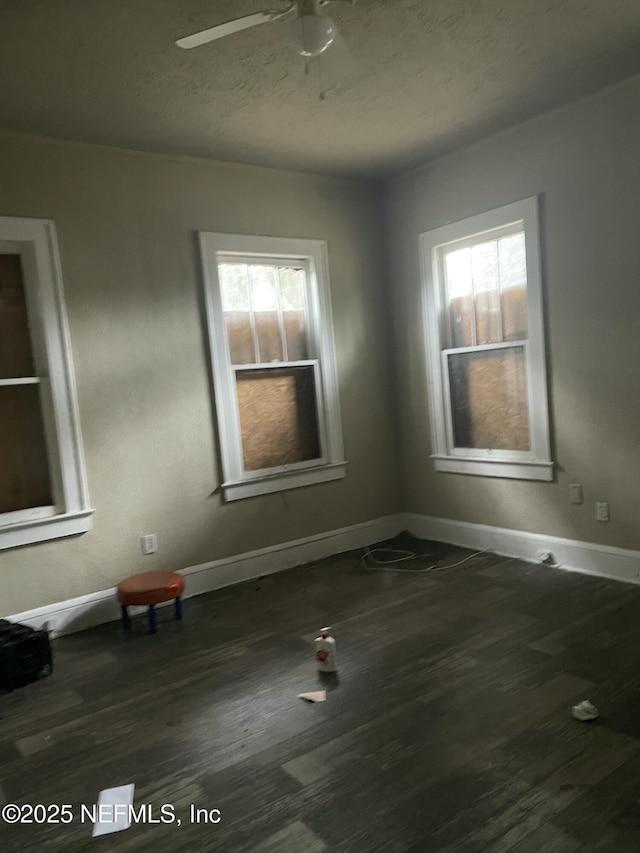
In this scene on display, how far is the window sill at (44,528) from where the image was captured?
3.27 metres

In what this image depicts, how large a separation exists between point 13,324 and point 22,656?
66.0 inches

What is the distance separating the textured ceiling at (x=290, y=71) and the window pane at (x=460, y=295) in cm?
75

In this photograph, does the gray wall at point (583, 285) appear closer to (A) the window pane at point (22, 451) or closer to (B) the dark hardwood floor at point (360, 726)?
(B) the dark hardwood floor at point (360, 726)

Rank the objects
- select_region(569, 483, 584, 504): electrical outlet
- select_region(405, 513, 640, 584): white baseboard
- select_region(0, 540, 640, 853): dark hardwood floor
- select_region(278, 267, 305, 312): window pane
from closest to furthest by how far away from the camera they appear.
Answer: select_region(0, 540, 640, 853): dark hardwood floor < select_region(405, 513, 640, 584): white baseboard < select_region(569, 483, 584, 504): electrical outlet < select_region(278, 267, 305, 312): window pane

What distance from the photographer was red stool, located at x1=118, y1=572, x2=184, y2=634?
3328 mm

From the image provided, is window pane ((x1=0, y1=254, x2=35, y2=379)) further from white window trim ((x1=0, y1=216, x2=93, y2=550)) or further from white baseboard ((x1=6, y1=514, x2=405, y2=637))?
white baseboard ((x1=6, y1=514, x2=405, y2=637))

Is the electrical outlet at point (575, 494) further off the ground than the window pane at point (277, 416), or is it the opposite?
the window pane at point (277, 416)

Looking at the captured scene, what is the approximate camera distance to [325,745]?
2.20 m

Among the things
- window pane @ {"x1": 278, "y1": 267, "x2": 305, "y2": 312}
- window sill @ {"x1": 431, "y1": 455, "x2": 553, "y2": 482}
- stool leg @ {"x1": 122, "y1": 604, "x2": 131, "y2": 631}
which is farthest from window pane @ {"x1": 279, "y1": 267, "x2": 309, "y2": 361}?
stool leg @ {"x1": 122, "y1": 604, "x2": 131, "y2": 631}

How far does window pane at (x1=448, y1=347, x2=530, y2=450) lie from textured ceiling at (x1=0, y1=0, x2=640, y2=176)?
138 cm

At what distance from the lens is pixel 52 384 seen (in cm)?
341

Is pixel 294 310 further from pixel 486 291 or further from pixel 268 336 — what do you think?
pixel 486 291

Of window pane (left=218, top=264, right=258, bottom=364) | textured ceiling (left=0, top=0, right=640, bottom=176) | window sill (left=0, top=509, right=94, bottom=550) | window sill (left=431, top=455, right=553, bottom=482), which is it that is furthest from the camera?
window pane (left=218, top=264, right=258, bottom=364)

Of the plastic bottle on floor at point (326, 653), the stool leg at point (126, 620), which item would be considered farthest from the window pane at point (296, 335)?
the plastic bottle on floor at point (326, 653)
